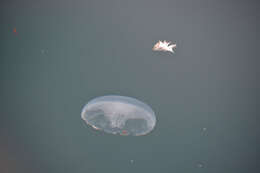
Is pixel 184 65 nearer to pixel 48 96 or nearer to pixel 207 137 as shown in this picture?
pixel 207 137

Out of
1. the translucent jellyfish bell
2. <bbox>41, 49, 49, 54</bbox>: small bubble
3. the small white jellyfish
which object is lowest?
the translucent jellyfish bell

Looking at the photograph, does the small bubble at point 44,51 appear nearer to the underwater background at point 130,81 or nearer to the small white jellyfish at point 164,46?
the underwater background at point 130,81

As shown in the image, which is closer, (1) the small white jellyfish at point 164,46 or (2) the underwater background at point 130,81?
(2) the underwater background at point 130,81

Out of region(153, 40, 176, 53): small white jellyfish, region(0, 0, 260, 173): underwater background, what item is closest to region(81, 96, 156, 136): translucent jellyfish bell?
region(0, 0, 260, 173): underwater background

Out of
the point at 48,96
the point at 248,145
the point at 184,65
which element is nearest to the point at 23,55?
the point at 48,96

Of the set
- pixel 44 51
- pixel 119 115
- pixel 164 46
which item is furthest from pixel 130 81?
pixel 44 51

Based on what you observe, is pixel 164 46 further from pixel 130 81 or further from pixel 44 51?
pixel 44 51

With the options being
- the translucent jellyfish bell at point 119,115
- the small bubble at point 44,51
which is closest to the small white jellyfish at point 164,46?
the translucent jellyfish bell at point 119,115

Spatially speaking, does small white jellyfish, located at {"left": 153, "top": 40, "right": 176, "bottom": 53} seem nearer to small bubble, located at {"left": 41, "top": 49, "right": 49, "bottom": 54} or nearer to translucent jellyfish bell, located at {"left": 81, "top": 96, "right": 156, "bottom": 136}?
translucent jellyfish bell, located at {"left": 81, "top": 96, "right": 156, "bottom": 136}
